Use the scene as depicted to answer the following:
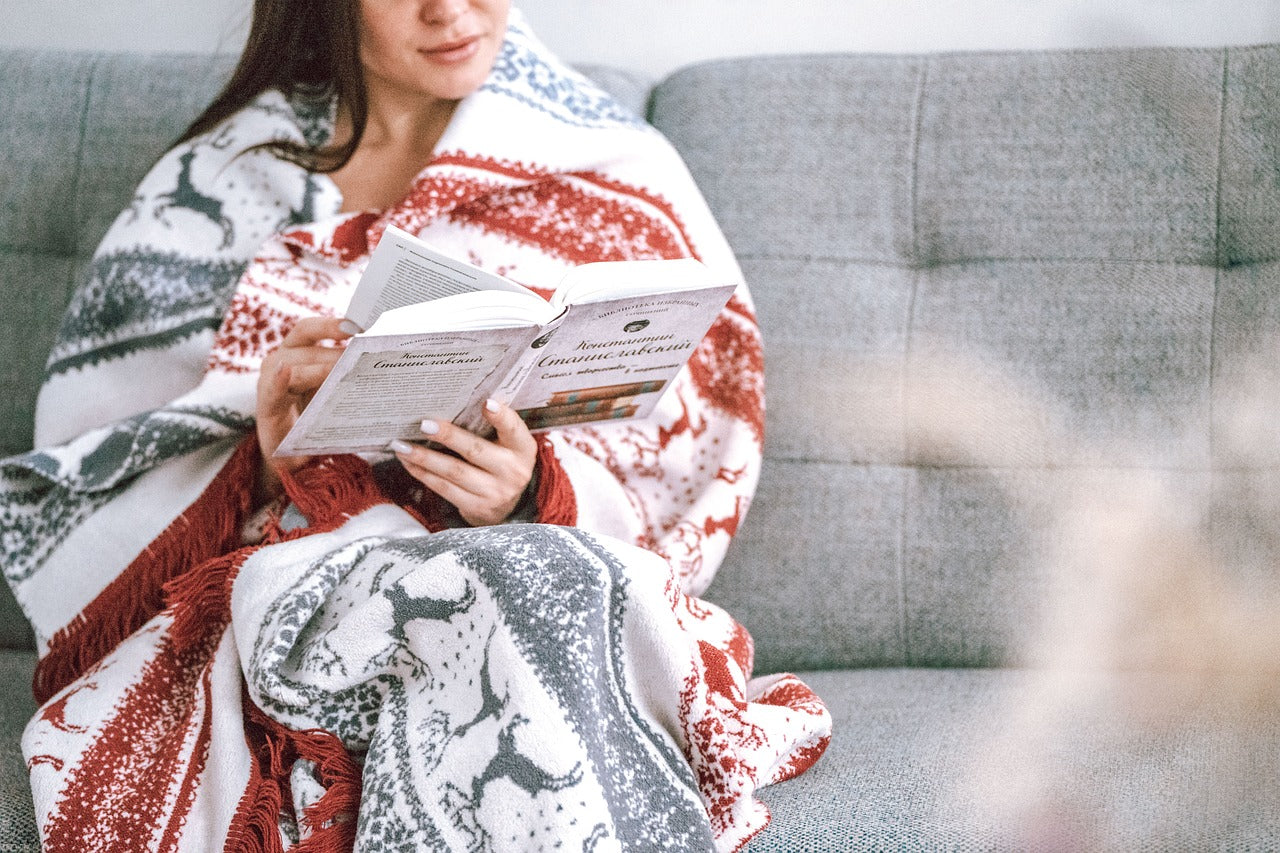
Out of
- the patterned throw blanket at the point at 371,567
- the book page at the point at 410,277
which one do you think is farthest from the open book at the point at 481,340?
the patterned throw blanket at the point at 371,567

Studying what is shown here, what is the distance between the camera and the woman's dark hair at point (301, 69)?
50.3 inches

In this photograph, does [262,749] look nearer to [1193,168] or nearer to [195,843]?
[195,843]

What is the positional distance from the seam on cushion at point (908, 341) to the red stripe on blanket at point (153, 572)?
0.68 m

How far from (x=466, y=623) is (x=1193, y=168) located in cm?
93

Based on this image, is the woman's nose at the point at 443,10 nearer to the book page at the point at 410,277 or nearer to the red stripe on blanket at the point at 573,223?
the red stripe on blanket at the point at 573,223

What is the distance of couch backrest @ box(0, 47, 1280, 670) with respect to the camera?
1227 mm

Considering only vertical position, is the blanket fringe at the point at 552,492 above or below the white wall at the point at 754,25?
below

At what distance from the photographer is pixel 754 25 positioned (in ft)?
5.16

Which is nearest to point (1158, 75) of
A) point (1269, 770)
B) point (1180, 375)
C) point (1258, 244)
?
point (1258, 244)

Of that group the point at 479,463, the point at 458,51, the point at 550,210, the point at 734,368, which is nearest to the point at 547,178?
the point at 550,210

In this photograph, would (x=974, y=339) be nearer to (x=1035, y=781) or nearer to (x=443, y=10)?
(x=1035, y=781)

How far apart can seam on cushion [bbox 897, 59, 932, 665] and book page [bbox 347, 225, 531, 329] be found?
23.2 inches

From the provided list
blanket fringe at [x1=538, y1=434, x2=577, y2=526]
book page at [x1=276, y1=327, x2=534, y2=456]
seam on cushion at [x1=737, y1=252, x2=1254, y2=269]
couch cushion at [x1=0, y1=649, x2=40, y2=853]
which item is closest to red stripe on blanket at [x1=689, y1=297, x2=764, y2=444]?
seam on cushion at [x1=737, y1=252, x2=1254, y2=269]

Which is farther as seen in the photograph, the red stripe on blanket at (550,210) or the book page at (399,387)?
the red stripe on blanket at (550,210)
